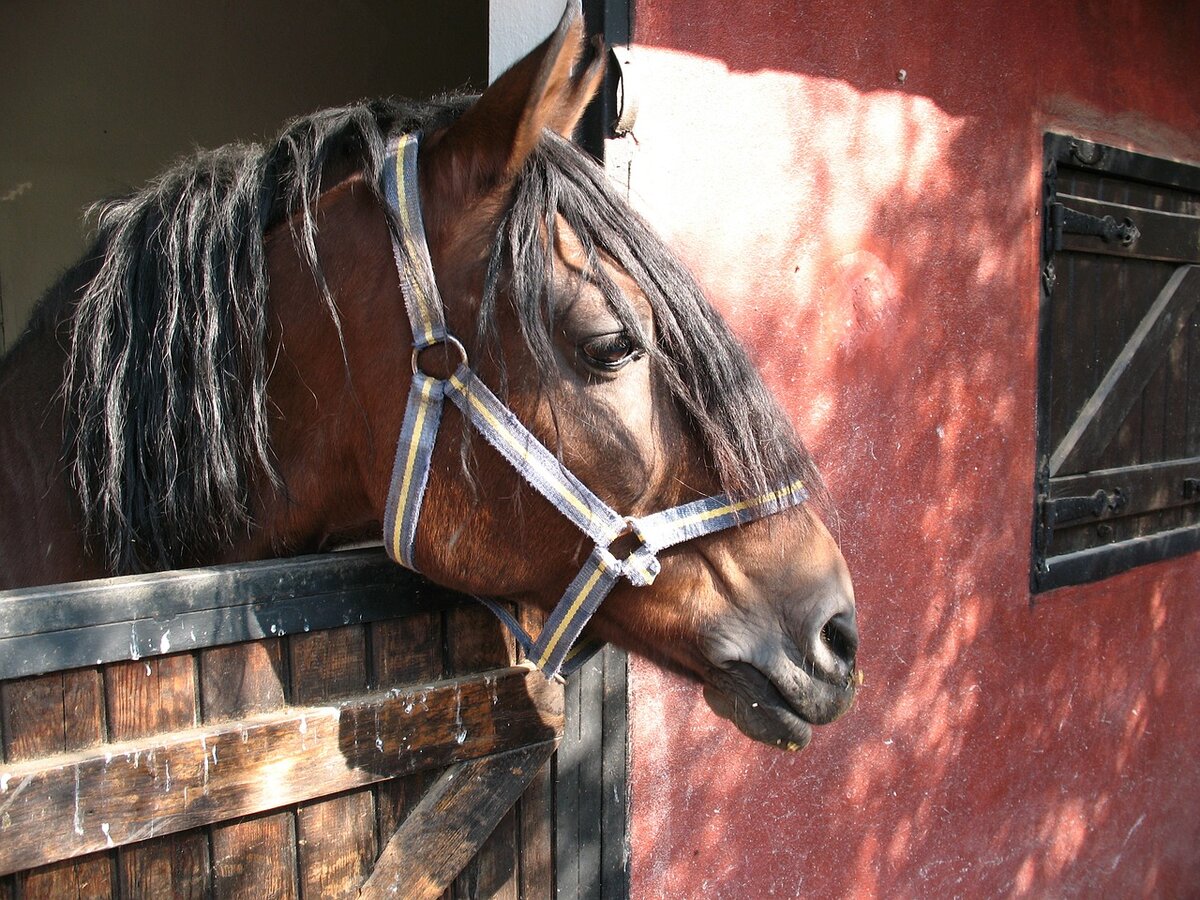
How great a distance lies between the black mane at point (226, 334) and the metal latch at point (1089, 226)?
193cm

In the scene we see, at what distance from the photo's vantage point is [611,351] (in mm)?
1367

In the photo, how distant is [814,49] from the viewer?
228 centimetres

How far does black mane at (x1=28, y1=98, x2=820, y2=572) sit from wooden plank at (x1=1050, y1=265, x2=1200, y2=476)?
207 centimetres

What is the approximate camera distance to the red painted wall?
2.12 metres

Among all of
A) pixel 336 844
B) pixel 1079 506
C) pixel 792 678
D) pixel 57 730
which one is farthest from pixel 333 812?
pixel 1079 506

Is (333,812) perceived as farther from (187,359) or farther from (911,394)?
(911,394)

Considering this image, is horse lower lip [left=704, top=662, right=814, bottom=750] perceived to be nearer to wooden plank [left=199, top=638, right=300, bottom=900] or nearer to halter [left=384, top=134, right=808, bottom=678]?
halter [left=384, top=134, right=808, bottom=678]

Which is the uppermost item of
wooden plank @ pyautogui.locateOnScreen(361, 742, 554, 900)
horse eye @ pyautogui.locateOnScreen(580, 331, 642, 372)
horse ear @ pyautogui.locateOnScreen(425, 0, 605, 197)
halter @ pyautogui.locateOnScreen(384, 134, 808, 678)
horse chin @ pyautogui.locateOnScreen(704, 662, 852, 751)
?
horse ear @ pyautogui.locateOnScreen(425, 0, 605, 197)

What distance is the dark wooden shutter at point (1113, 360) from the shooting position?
300cm

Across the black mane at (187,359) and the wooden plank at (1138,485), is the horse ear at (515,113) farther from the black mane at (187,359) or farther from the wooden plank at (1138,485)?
the wooden plank at (1138,485)

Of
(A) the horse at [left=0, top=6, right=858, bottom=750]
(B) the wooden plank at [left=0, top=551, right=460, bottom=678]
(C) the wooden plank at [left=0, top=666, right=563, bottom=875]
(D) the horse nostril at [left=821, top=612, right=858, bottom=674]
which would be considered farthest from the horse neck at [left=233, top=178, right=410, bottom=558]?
(D) the horse nostril at [left=821, top=612, right=858, bottom=674]

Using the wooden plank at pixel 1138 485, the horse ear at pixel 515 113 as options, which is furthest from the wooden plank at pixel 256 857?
the wooden plank at pixel 1138 485

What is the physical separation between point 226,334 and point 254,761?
0.67 metres

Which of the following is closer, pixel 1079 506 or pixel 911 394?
pixel 911 394
